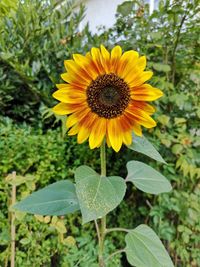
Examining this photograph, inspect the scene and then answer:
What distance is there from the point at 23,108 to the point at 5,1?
0.90 meters

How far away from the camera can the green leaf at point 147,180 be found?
33.8 inches

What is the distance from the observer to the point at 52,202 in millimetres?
828

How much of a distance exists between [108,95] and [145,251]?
410 millimetres

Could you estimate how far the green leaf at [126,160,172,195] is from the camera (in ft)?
2.82

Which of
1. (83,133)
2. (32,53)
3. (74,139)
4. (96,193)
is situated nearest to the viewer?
(96,193)

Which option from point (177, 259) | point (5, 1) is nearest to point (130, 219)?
point (177, 259)

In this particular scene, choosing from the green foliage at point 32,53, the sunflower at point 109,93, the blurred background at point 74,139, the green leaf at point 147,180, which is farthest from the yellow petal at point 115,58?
the green foliage at point 32,53

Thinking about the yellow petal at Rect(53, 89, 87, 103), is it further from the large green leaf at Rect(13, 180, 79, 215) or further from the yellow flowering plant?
the large green leaf at Rect(13, 180, 79, 215)

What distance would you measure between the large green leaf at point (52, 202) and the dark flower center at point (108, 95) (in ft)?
0.85

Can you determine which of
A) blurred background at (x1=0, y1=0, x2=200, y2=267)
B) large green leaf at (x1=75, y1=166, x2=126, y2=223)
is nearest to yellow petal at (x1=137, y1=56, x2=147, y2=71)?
large green leaf at (x1=75, y1=166, x2=126, y2=223)

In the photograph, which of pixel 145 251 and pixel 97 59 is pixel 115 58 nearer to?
pixel 97 59

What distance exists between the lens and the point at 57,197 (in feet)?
2.75

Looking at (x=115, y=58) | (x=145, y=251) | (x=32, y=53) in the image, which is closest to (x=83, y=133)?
(x=115, y=58)

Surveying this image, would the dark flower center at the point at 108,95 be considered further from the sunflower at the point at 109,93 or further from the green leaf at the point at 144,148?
the green leaf at the point at 144,148
